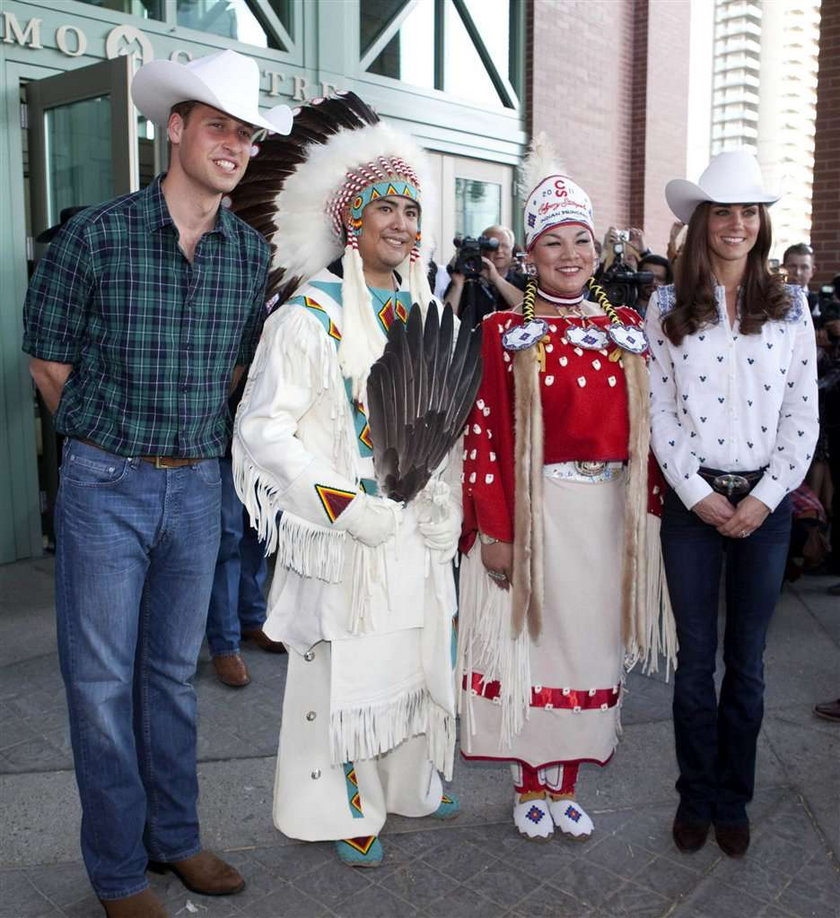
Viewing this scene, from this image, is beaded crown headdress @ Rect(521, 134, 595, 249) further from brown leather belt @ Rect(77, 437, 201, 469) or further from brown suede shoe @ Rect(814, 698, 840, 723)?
brown suede shoe @ Rect(814, 698, 840, 723)

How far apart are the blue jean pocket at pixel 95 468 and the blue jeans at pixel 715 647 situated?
4.98 ft

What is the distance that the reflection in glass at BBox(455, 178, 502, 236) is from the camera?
8391mm

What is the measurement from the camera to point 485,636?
2760 millimetres

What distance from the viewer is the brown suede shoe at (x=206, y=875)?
2.48 meters

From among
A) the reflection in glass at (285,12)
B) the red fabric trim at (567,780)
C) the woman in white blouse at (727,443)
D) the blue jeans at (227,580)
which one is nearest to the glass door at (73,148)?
the reflection in glass at (285,12)

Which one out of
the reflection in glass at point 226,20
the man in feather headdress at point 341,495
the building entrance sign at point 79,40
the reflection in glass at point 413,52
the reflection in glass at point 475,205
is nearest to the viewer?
the man in feather headdress at point 341,495

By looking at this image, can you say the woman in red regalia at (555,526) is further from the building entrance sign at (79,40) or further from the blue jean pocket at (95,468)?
the building entrance sign at (79,40)

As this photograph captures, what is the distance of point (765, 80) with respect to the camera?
2509cm

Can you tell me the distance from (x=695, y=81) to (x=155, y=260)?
11.8m

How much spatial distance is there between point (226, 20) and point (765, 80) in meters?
22.8

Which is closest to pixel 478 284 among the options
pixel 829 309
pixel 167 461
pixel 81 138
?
pixel 829 309

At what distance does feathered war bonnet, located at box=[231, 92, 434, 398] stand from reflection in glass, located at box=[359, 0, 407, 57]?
202 inches

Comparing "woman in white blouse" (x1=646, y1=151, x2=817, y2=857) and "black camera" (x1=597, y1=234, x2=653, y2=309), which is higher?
"black camera" (x1=597, y1=234, x2=653, y2=309)

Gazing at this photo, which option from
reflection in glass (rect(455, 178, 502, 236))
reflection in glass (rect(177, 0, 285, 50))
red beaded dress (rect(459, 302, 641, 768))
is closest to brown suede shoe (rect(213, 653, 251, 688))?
red beaded dress (rect(459, 302, 641, 768))
